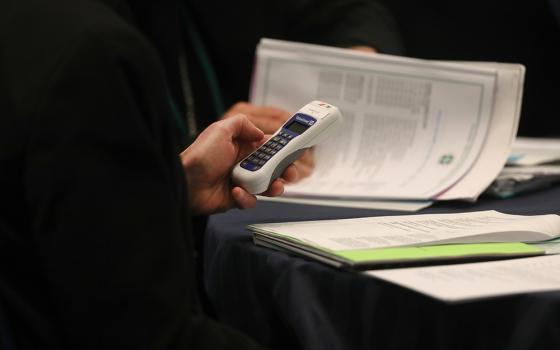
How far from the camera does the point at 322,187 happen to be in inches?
39.7

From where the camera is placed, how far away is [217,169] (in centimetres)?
80

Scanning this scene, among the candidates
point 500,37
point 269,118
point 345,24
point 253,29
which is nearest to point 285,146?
point 269,118

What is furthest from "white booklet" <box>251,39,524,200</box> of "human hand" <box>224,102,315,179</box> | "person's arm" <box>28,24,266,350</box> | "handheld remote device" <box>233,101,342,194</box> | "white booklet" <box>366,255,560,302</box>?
"person's arm" <box>28,24,266,350</box>

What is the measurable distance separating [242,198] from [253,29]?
2.60 feet

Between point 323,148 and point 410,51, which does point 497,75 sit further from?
point 410,51

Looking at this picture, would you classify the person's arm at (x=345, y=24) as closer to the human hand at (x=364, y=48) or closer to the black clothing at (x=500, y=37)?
the human hand at (x=364, y=48)

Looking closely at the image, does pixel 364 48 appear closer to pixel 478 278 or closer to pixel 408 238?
pixel 408 238

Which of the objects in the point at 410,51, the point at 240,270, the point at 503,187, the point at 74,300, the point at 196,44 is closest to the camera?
the point at 74,300

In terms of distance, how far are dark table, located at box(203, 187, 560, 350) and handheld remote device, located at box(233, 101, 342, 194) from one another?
6 cm

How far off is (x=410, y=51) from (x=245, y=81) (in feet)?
1.60

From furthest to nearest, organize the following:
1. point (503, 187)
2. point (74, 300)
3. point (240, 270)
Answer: point (503, 187) → point (240, 270) → point (74, 300)

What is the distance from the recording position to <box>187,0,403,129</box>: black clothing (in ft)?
4.54

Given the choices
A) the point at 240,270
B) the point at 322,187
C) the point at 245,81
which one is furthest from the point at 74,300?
the point at 245,81

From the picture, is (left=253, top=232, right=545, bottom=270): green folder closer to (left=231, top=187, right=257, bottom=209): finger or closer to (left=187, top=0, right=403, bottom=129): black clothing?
(left=231, top=187, right=257, bottom=209): finger
